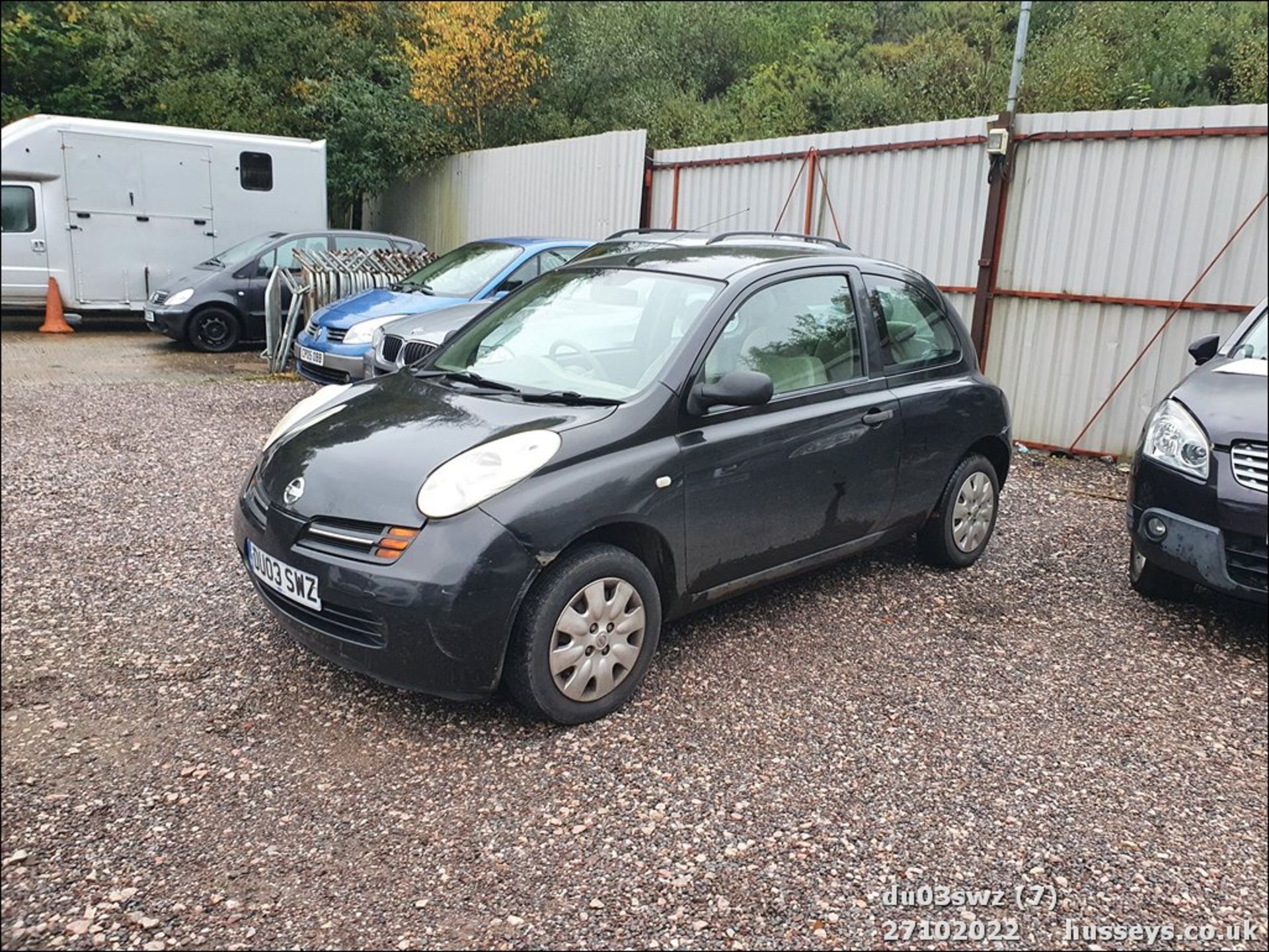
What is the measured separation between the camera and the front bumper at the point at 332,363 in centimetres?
906

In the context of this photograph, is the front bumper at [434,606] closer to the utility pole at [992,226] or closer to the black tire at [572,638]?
the black tire at [572,638]

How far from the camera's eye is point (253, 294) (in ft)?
40.6

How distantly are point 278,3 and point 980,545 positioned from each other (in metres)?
17.5

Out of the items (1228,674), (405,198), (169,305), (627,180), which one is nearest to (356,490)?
(1228,674)

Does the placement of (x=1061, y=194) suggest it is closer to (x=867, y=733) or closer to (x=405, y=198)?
(x=867, y=733)

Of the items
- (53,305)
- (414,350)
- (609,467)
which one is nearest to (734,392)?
(609,467)

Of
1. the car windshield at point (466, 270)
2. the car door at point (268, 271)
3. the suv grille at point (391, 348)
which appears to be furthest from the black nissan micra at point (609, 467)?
the car door at point (268, 271)

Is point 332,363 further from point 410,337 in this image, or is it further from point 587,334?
point 587,334

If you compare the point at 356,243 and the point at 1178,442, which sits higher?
the point at 1178,442

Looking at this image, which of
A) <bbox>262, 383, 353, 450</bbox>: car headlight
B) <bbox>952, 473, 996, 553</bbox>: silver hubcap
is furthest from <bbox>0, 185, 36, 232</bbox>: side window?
<bbox>952, 473, 996, 553</bbox>: silver hubcap

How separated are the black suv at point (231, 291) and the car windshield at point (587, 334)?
314 inches

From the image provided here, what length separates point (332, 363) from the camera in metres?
9.20

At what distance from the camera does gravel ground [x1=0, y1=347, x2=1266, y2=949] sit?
2420mm

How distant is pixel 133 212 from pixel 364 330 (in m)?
6.40
